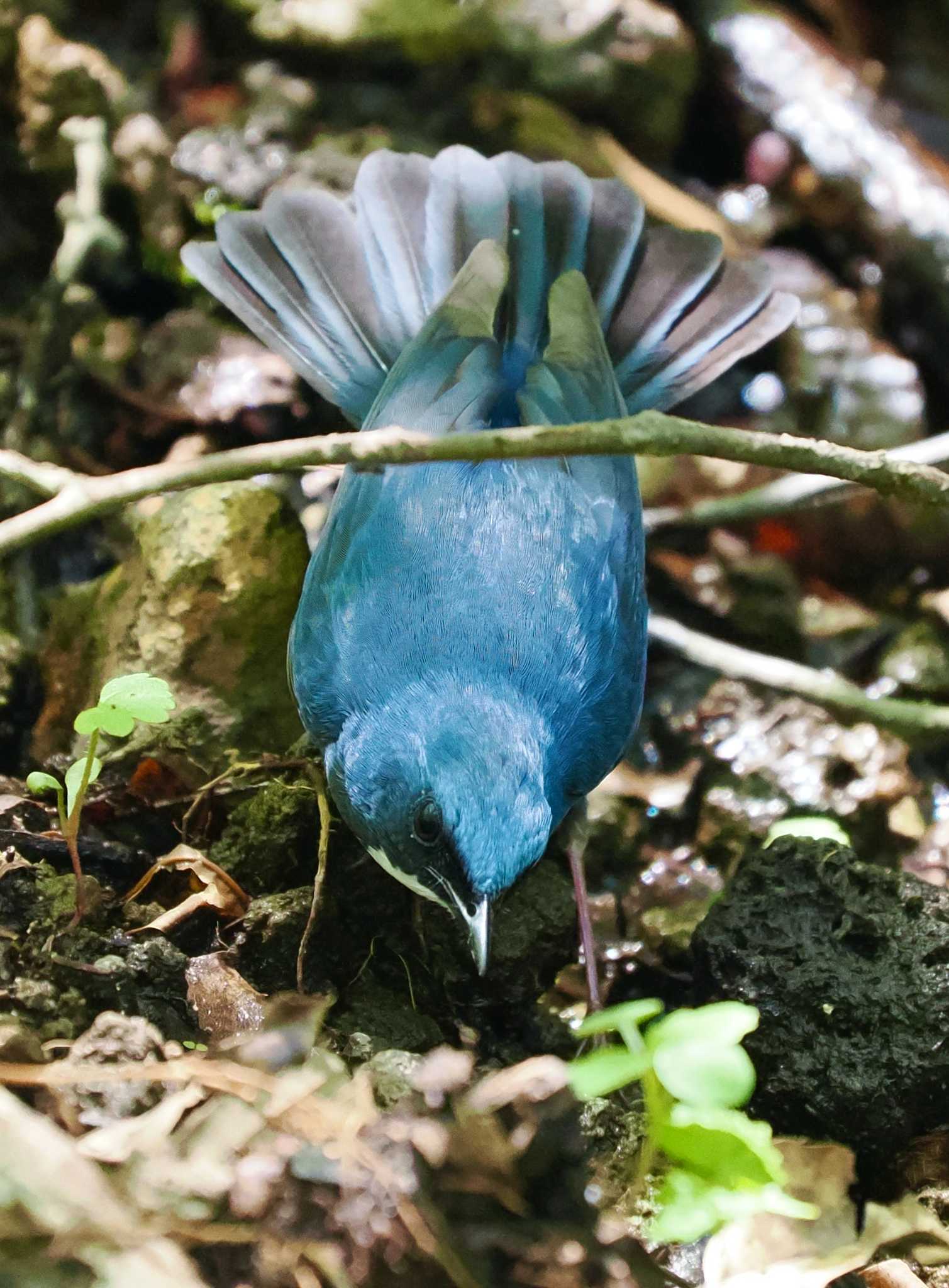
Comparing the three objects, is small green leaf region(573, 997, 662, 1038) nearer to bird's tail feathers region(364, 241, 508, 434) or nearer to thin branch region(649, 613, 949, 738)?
bird's tail feathers region(364, 241, 508, 434)

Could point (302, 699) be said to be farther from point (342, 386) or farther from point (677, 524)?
point (677, 524)

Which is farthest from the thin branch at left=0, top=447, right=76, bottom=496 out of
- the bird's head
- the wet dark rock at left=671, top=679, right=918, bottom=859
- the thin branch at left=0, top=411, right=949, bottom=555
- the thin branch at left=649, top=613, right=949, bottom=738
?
the thin branch at left=649, top=613, right=949, bottom=738

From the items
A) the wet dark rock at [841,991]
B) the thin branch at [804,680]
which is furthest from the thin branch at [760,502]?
the wet dark rock at [841,991]

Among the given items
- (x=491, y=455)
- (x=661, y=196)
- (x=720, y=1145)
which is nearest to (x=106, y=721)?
(x=491, y=455)

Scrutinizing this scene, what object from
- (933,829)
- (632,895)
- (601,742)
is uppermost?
(601,742)

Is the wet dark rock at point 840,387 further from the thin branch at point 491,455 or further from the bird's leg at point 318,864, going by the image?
the thin branch at point 491,455

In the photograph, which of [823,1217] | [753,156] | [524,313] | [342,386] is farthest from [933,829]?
[753,156]

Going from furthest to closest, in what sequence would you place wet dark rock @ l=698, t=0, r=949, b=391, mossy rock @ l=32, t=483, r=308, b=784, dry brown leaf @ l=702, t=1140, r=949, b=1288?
1. wet dark rock @ l=698, t=0, r=949, b=391
2. mossy rock @ l=32, t=483, r=308, b=784
3. dry brown leaf @ l=702, t=1140, r=949, b=1288
